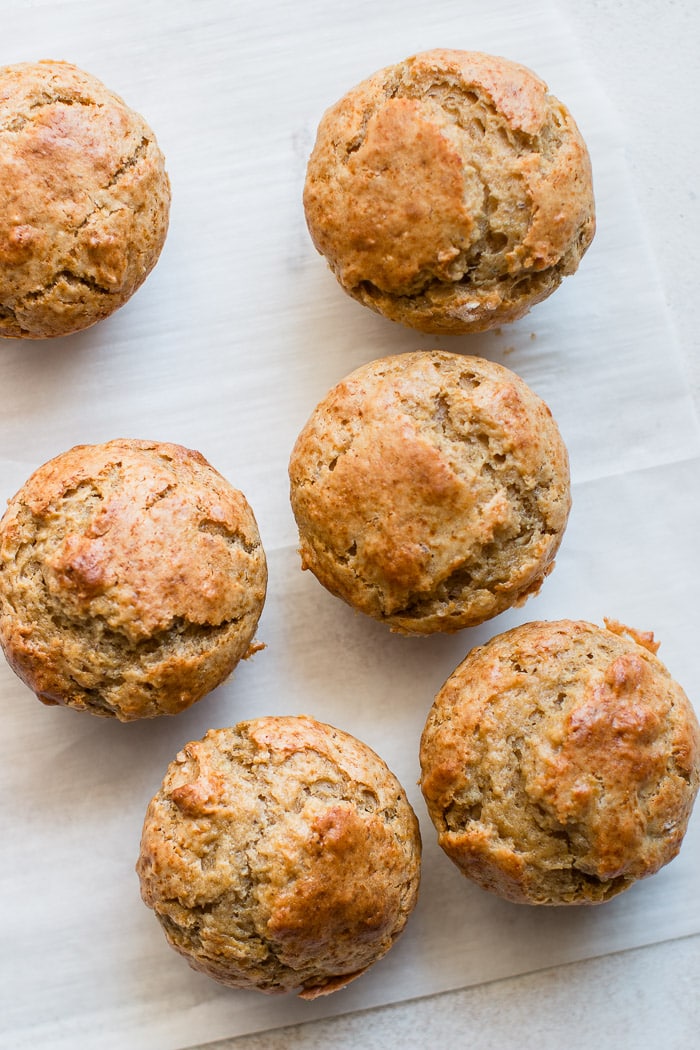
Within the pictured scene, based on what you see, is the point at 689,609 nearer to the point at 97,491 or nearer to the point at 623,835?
the point at 623,835

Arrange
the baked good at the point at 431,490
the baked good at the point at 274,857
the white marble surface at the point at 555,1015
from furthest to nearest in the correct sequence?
the white marble surface at the point at 555,1015, the baked good at the point at 431,490, the baked good at the point at 274,857

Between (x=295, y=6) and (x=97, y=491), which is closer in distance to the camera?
(x=97, y=491)

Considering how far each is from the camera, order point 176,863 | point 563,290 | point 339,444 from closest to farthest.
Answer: point 176,863 < point 339,444 < point 563,290

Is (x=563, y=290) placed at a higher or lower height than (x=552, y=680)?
higher

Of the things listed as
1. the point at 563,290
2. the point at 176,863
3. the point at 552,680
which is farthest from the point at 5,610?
the point at 563,290

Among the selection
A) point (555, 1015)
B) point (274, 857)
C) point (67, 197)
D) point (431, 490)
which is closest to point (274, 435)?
point (431, 490)

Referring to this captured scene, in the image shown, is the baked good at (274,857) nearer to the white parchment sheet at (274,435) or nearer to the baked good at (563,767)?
the baked good at (563,767)

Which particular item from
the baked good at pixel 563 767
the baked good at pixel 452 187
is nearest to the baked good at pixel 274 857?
the baked good at pixel 563 767

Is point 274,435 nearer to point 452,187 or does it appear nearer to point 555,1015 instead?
point 452,187
